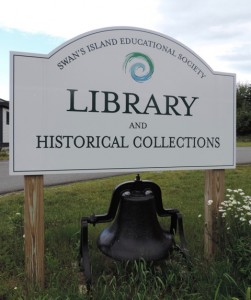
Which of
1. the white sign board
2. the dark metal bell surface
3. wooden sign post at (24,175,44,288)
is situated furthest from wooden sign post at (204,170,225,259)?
wooden sign post at (24,175,44,288)

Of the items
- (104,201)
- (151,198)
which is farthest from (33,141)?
(104,201)

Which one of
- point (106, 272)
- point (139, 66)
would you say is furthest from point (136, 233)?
point (139, 66)

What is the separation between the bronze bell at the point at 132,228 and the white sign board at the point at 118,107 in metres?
0.22

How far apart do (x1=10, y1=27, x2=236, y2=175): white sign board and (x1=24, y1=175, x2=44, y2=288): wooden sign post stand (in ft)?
0.39

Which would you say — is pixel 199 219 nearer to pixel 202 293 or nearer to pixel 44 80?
pixel 202 293

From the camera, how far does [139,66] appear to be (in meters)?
3.48

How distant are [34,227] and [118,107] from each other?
117cm

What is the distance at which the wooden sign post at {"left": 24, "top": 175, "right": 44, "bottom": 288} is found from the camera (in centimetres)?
318

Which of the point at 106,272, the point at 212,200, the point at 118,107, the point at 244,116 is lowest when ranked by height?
the point at 106,272

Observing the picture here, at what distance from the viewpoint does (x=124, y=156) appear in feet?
11.3

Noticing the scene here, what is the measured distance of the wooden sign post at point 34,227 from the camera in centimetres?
318

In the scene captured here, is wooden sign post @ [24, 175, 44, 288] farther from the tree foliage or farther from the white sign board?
the tree foliage

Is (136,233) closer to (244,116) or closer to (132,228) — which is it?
(132,228)

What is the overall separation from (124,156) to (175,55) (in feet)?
3.34
